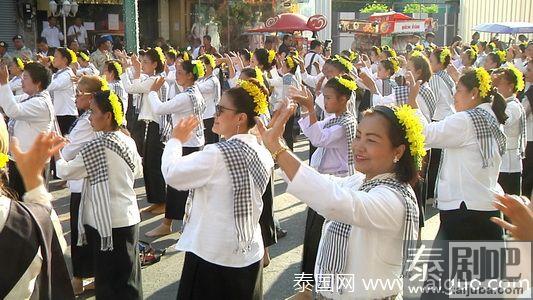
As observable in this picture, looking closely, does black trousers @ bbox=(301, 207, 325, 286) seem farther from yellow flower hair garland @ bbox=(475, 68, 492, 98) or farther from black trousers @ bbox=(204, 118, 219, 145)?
black trousers @ bbox=(204, 118, 219, 145)

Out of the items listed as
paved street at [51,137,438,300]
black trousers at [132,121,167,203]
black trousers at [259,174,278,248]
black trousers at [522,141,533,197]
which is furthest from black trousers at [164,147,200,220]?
black trousers at [522,141,533,197]

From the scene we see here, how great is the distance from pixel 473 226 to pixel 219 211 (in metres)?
2.07

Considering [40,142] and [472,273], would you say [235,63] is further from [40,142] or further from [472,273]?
[40,142]

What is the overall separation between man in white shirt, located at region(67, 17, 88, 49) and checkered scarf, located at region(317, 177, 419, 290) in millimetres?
15523

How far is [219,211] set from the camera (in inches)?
135

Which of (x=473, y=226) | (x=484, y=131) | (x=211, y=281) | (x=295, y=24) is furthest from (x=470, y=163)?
(x=295, y=24)

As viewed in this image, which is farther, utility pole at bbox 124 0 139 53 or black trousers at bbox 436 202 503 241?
utility pole at bbox 124 0 139 53

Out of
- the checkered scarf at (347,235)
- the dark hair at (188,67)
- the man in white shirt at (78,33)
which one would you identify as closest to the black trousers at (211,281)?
the checkered scarf at (347,235)

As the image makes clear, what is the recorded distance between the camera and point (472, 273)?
3758 mm

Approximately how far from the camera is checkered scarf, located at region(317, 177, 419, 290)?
263 centimetres

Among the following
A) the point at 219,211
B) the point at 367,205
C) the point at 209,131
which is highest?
the point at 367,205

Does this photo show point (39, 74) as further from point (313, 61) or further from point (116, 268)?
point (313, 61)

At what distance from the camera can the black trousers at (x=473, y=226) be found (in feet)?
14.5

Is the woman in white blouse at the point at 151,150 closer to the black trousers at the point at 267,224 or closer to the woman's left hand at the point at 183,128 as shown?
the black trousers at the point at 267,224
